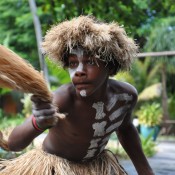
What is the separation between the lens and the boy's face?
6.14 ft

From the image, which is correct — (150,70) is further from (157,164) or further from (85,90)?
(85,90)

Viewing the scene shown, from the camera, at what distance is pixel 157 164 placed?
636 cm

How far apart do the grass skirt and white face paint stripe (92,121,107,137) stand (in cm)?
19

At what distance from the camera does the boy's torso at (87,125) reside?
1992 millimetres

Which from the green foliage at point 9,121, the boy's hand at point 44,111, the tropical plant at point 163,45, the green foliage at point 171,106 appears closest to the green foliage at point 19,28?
the green foliage at point 9,121

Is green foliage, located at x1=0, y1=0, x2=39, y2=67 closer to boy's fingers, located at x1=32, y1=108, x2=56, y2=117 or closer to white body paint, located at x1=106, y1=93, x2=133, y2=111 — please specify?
white body paint, located at x1=106, y1=93, x2=133, y2=111

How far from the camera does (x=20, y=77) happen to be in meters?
1.57

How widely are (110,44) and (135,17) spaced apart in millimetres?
3164

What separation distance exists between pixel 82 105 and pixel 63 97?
10 centimetres

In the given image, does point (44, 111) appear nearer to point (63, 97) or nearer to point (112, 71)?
point (63, 97)

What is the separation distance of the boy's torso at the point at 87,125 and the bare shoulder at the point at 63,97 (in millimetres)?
13

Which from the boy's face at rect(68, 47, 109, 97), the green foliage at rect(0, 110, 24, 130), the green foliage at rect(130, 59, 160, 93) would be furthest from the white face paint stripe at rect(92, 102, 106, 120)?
the green foliage at rect(130, 59, 160, 93)

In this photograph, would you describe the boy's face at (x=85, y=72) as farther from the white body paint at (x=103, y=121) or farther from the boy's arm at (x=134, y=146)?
the boy's arm at (x=134, y=146)

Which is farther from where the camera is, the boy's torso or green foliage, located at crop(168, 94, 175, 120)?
green foliage, located at crop(168, 94, 175, 120)
